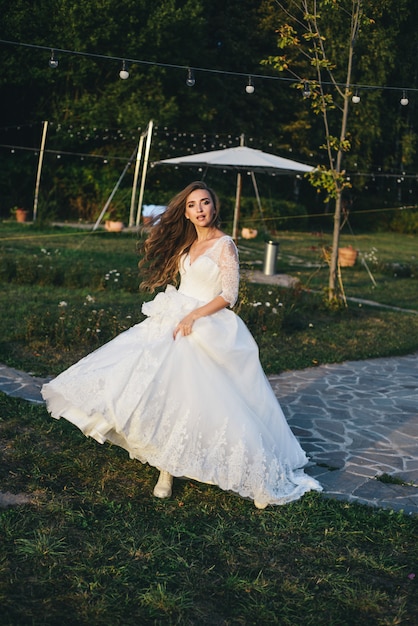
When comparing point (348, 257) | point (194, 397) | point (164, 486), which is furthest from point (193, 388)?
point (348, 257)

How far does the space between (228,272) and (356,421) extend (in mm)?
2622

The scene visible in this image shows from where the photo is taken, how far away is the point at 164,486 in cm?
461

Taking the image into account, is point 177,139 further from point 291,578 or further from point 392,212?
point 291,578

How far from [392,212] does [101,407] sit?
36.2 meters

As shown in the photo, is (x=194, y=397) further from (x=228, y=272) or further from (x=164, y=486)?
(x=228, y=272)

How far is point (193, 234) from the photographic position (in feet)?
16.1

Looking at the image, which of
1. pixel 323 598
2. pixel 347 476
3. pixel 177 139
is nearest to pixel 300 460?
pixel 347 476

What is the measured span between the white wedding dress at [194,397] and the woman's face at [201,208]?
16 centimetres

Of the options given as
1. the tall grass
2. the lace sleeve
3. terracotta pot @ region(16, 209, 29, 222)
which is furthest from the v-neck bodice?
terracotta pot @ region(16, 209, 29, 222)

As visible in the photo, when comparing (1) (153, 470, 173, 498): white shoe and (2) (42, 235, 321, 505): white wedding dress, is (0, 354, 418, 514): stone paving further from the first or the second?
(1) (153, 470, 173, 498): white shoe

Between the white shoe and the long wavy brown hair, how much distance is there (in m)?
1.27

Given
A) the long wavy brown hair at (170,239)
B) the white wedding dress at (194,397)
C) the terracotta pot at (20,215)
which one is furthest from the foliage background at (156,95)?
the white wedding dress at (194,397)

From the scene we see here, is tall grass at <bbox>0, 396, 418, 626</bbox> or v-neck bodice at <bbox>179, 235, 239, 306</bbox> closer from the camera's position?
tall grass at <bbox>0, 396, 418, 626</bbox>

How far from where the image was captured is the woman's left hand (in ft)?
14.8
